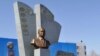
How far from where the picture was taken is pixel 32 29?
13.7m

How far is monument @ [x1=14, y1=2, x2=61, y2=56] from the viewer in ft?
41.9

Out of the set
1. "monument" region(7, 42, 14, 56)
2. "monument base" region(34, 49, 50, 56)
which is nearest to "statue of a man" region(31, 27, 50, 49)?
"monument base" region(34, 49, 50, 56)

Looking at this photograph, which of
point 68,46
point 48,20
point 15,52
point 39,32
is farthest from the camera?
point 68,46

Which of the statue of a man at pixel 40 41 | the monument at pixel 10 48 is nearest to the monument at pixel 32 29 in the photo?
the statue of a man at pixel 40 41

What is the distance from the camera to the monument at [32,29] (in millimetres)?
12758

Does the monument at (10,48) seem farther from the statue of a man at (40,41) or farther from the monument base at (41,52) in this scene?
the statue of a man at (40,41)

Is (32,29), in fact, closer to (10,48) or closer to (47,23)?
(47,23)

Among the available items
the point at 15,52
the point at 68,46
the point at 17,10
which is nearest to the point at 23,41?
the point at 17,10

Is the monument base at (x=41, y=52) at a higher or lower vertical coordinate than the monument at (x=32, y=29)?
lower

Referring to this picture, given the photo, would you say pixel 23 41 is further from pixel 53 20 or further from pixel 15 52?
pixel 15 52

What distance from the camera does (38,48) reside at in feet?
41.9

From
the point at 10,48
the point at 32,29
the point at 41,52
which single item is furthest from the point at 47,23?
the point at 10,48

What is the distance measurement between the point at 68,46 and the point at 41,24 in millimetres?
6173

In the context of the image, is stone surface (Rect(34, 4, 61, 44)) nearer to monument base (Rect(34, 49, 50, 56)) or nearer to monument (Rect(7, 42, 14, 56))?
monument base (Rect(34, 49, 50, 56))
